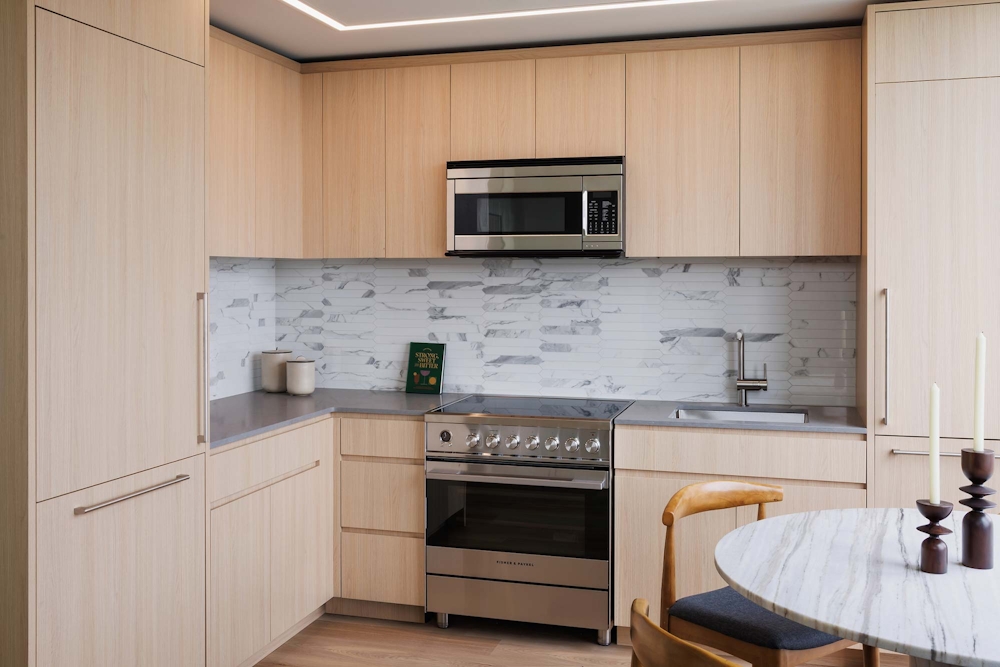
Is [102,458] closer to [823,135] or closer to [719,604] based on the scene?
[719,604]

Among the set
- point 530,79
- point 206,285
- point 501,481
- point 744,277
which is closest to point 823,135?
point 744,277

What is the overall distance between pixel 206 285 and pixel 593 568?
1732mm

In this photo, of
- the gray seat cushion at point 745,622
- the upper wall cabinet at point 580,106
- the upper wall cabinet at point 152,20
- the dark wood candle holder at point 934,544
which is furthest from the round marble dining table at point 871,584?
the upper wall cabinet at point 152,20

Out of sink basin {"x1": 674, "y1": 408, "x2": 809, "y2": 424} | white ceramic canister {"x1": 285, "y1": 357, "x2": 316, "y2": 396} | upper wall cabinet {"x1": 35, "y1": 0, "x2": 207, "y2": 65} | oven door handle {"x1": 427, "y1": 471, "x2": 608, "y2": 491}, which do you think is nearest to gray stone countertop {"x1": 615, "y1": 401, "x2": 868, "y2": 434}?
sink basin {"x1": 674, "y1": 408, "x2": 809, "y2": 424}

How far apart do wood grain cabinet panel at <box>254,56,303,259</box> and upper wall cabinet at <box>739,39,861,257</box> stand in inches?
75.2

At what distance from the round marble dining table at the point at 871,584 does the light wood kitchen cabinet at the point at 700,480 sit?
33.2 inches

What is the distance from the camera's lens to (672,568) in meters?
2.47

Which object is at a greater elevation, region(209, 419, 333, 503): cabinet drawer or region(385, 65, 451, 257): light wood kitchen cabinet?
region(385, 65, 451, 257): light wood kitchen cabinet

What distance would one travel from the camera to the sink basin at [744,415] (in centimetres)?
354

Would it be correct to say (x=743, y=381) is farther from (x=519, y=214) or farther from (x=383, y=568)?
(x=383, y=568)

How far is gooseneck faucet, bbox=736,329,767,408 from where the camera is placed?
3.69 metres

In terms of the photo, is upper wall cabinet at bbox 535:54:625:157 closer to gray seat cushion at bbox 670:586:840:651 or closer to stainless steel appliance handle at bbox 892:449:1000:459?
stainless steel appliance handle at bbox 892:449:1000:459

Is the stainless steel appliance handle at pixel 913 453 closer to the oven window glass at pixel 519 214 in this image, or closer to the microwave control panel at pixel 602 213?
the microwave control panel at pixel 602 213

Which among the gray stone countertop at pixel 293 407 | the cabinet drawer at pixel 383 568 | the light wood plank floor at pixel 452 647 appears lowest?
the light wood plank floor at pixel 452 647
